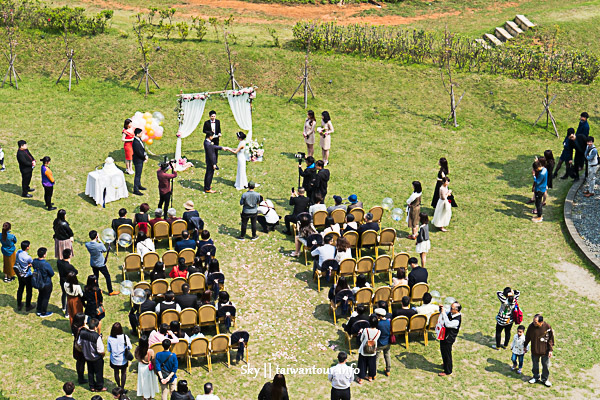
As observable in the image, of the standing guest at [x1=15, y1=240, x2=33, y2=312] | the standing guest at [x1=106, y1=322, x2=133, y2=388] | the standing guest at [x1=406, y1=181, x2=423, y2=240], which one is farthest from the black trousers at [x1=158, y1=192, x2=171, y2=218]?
the standing guest at [x1=106, y1=322, x2=133, y2=388]

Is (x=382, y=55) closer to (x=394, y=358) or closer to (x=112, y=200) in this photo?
(x=112, y=200)

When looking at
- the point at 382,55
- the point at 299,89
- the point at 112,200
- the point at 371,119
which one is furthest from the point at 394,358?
the point at 382,55

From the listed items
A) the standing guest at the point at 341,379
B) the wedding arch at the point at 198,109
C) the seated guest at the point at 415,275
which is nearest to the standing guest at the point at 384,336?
the standing guest at the point at 341,379

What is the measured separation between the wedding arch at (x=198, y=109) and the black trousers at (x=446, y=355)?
1196cm

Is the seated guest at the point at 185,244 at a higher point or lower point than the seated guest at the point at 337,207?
lower

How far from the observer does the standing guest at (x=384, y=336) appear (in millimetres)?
15258

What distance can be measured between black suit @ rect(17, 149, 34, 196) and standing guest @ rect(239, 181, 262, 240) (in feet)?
21.2

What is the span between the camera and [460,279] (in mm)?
19109

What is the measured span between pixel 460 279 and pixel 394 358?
400 cm

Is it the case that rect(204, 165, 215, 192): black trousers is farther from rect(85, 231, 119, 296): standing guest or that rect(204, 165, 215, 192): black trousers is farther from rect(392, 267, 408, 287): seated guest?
rect(392, 267, 408, 287): seated guest

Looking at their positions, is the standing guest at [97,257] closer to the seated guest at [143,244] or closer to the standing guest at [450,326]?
the seated guest at [143,244]

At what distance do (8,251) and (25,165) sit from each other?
4464mm

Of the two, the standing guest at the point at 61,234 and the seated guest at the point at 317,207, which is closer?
the standing guest at the point at 61,234

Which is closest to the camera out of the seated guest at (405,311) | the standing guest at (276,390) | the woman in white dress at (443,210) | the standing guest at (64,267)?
the standing guest at (276,390)
